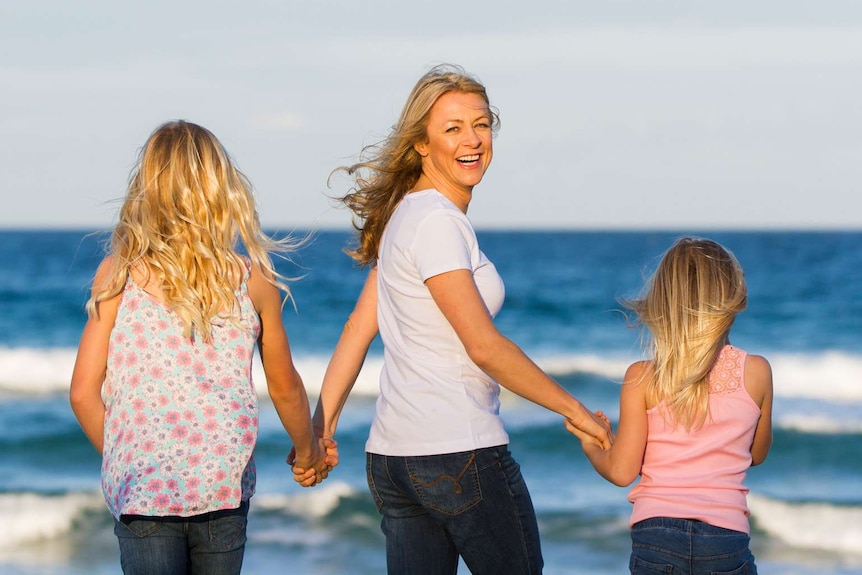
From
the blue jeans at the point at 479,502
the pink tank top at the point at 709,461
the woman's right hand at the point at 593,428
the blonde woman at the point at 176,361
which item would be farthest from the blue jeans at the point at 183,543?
the pink tank top at the point at 709,461

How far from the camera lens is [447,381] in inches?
109

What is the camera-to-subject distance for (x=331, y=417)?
3.40 m

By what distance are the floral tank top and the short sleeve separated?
0.54 m

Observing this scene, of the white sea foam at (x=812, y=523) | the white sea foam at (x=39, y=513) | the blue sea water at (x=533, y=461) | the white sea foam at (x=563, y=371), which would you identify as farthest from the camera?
the white sea foam at (x=563, y=371)

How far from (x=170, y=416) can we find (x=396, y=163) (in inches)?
40.6

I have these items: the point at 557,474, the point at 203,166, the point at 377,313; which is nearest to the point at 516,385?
the point at 377,313

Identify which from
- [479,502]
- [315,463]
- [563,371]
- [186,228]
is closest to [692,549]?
[479,502]

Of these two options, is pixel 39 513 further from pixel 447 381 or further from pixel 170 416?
pixel 447 381

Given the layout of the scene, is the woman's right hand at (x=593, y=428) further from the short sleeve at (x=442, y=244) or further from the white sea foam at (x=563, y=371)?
the white sea foam at (x=563, y=371)

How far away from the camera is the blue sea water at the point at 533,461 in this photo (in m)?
6.43

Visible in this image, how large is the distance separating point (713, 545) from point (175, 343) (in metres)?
1.49

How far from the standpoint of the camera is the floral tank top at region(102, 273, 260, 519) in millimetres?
2611

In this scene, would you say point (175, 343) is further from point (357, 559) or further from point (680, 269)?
point (357, 559)

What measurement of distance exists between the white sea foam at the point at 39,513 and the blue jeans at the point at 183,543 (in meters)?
4.28
